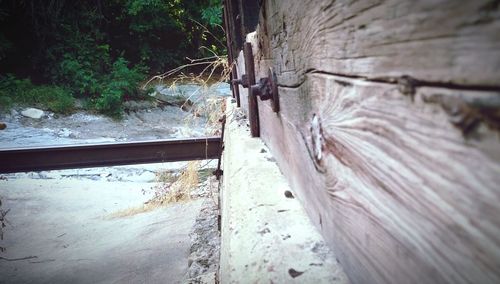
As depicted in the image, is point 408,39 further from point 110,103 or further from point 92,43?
point 92,43

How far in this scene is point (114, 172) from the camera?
22.0 feet

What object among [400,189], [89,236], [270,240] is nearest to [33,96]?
[89,236]

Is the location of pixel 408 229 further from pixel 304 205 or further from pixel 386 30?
pixel 304 205

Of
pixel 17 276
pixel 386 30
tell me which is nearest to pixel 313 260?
pixel 386 30

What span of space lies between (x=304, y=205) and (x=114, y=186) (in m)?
5.83

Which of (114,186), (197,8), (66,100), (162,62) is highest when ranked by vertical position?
(197,8)

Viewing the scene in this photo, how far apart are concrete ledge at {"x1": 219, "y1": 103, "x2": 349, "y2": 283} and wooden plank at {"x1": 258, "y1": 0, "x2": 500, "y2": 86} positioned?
447 mm

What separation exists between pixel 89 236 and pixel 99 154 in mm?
1544

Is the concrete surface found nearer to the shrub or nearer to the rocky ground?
the rocky ground

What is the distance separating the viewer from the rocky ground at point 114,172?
346 centimetres

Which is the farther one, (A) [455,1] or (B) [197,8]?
(B) [197,8]

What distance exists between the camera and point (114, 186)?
20.1 ft

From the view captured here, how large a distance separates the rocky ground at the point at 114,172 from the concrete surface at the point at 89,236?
29 millimetres

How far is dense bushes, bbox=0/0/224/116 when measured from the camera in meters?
11.4
